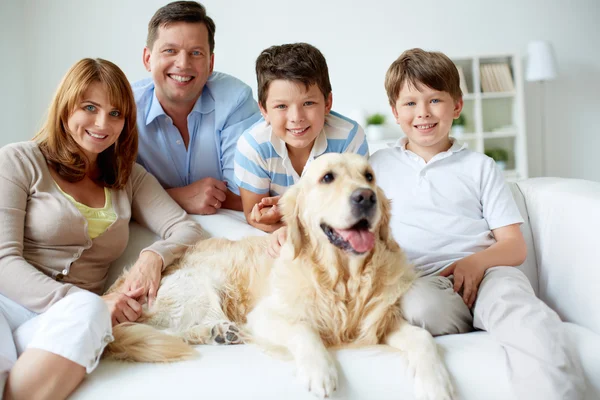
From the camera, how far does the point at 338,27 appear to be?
553 centimetres

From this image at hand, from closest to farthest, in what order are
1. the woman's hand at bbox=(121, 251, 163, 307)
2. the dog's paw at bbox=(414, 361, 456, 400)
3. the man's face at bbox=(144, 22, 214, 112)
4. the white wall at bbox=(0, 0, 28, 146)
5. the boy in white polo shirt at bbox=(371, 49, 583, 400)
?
the dog's paw at bbox=(414, 361, 456, 400)
the boy in white polo shirt at bbox=(371, 49, 583, 400)
the woman's hand at bbox=(121, 251, 163, 307)
the man's face at bbox=(144, 22, 214, 112)
the white wall at bbox=(0, 0, 28, 146)

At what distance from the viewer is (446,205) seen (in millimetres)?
1839

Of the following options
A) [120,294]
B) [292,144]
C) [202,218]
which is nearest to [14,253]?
[120,294]

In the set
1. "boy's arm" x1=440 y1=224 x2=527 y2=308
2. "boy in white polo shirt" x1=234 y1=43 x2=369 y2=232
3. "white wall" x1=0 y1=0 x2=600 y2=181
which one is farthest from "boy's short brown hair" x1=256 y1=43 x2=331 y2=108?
"white wall" x1=0 y1=0 x2=600 y2=181

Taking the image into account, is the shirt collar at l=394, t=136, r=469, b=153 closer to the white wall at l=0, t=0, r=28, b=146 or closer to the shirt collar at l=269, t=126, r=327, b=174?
the shirt collar at l=269, t=126, r=327, b=174

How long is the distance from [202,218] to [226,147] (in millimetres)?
376

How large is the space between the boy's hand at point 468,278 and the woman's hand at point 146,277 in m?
0.97

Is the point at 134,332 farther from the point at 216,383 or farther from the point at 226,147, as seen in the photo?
the point at 226,147

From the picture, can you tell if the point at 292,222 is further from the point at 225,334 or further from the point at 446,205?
the point at 446,205

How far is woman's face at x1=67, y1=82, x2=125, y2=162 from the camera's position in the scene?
1805 millimetres

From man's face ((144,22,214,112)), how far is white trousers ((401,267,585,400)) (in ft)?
4.51

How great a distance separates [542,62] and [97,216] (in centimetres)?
483

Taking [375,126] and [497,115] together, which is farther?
[497,115]

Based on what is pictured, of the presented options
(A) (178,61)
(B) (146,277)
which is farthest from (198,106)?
(B) (146,277)
